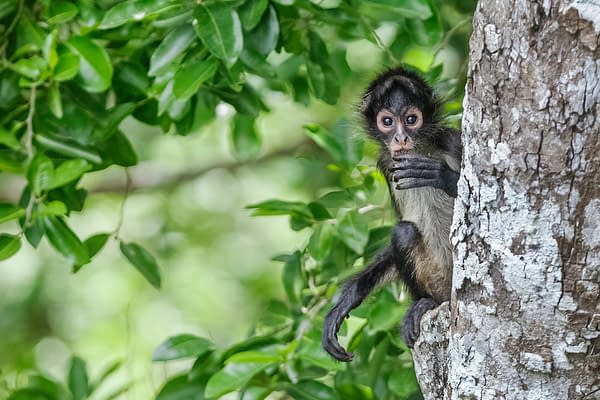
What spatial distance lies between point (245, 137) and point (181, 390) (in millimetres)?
1434

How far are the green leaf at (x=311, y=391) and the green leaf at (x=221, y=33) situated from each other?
1.37 m

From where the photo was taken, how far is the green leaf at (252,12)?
438 centimetres

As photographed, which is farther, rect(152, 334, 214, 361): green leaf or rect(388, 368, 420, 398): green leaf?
rect(152, 334, 214, 361): green leaf

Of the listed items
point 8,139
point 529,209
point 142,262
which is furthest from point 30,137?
point 529,209

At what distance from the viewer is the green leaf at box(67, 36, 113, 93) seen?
4512 mm

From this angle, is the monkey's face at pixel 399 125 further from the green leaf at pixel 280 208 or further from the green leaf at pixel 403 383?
the green leaf at pixel 403 383

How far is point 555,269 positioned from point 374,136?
2.37 meters

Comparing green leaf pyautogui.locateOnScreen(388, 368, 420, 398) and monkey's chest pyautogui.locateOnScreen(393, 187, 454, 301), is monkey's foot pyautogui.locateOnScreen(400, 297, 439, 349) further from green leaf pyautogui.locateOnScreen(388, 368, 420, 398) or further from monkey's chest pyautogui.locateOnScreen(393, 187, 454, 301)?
green leaf pyautogui.locateOnScreen(388, 368, 420, 398)

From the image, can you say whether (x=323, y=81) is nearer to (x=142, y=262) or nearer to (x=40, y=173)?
(x=142, y=262)

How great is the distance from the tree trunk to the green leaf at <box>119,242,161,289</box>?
2.27 m

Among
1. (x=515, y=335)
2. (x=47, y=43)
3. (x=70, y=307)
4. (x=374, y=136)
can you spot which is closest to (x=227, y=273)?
(x=70, y=307)

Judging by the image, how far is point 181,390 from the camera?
15.7ft

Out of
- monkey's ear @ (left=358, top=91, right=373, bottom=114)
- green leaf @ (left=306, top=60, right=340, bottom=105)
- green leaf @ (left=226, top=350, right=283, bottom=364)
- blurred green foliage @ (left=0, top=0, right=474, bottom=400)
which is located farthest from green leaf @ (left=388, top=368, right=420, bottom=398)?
green leaf @ (left=306, top=60, right=340, bottom=105)

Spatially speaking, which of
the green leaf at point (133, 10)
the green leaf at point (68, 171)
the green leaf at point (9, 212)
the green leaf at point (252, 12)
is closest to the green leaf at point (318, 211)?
the green leaf at point (252, 12)
